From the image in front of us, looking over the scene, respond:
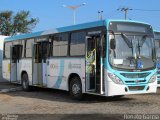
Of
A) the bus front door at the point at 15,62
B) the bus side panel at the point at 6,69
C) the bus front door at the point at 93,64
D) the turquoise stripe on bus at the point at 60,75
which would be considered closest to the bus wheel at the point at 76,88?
the bus front door at the point at 93,64

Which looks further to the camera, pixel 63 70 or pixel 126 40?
pixel 63 70

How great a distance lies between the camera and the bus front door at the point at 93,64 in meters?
15.5

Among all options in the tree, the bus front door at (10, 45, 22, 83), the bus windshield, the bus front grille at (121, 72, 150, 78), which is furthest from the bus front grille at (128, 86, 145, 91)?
the tree

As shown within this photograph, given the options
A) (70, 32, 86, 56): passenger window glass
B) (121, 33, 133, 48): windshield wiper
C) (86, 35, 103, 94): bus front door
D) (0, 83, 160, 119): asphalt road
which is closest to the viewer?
(0, 83, 160, 119): asphalt road

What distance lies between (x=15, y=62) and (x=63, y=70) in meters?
6.71

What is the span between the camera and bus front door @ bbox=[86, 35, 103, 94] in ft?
50.8

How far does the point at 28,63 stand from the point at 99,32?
743 cm

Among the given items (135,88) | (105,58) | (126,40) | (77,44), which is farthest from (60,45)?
(135,88)

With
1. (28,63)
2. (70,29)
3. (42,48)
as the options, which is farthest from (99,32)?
(28,63)

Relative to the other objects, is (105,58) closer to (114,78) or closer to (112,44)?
(112,44)

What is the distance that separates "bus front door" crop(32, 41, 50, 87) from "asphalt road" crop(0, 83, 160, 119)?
1.77 m

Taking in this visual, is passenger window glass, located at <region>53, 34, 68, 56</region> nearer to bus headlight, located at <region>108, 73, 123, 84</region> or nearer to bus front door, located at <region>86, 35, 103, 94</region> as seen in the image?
bus front door, located at <region>86, 35, 103, 94</region>

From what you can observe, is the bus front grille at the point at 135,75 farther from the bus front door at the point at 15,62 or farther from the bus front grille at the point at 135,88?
the bus front door at the point at 15,62

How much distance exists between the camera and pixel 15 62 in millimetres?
23828
